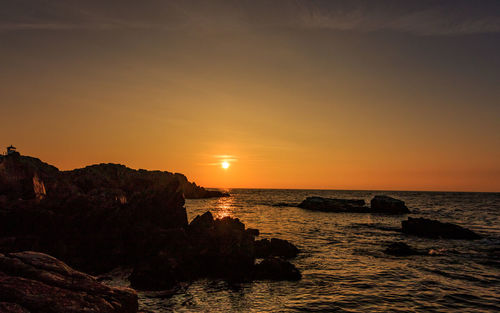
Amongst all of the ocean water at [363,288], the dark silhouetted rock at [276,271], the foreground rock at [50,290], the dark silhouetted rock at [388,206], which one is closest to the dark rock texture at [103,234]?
the dark silhouetted rock at [276,271]

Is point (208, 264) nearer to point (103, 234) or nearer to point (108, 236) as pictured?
point (108, 236)

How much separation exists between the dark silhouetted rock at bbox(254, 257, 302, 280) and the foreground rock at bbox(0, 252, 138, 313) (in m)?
13.8

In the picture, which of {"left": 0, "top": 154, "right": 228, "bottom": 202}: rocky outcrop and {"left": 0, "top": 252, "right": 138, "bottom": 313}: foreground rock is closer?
{"left": 0, "top": 252, "right": 138, "bottom": 313}: foreground rock

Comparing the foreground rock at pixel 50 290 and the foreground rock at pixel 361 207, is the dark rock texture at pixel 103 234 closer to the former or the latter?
the foreground rock at pixel 50 290

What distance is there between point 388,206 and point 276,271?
3055 inches

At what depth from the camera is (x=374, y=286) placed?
1892cm

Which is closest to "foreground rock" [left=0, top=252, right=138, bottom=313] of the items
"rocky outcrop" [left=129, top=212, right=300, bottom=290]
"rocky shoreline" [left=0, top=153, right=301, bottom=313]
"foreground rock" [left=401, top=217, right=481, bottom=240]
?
"rocky outcrop" [left=129, top=212, right=300, bottom=290]

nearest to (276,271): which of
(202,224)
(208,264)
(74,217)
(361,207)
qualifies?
(208,264)

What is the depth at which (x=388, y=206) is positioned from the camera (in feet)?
284

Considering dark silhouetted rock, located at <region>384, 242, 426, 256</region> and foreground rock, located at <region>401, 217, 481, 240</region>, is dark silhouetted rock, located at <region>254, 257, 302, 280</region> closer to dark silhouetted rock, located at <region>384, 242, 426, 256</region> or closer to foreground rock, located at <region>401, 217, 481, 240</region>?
dark silhouetted rock, located at <region>384, 242, 426, 256</region>

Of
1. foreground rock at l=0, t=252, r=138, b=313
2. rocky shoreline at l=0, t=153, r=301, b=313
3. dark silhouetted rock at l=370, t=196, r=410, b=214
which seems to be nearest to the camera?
foreground rock at l=0, t=252, r=138, b=313

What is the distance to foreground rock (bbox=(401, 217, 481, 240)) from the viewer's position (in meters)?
40.1

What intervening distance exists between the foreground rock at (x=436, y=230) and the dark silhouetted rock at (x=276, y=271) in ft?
104

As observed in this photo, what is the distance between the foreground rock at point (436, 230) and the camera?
40144 mm
